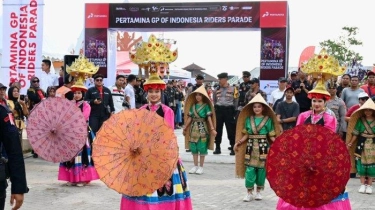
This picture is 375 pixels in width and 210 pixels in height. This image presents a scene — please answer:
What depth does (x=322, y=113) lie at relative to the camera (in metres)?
7.36

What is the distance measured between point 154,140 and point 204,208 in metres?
2.75

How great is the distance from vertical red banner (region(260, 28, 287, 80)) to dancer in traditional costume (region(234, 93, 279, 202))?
1260 cm

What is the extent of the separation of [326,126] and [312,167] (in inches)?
51.4

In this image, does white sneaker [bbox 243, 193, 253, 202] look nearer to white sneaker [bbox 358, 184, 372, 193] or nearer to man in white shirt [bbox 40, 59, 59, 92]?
white sneaker [bbox 358, 184, 372, 193]

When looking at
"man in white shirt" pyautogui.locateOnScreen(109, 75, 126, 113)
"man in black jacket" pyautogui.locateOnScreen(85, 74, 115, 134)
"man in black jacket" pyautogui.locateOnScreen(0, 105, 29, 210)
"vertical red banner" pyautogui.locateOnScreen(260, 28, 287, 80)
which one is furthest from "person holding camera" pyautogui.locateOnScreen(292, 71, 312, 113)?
"man in black jacket" pyautogui.locateOnScreen(0, 105, 29, 210)

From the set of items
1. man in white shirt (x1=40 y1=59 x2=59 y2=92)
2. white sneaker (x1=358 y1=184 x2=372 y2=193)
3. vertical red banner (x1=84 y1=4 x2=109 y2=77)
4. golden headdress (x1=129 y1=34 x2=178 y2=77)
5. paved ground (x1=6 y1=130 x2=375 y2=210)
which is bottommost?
paved ground (x1=6 y1=130 x2=375 y2=210)

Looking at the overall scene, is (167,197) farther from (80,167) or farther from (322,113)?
(80,167)

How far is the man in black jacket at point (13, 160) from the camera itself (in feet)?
15.0

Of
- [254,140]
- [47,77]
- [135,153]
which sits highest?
[47,77]

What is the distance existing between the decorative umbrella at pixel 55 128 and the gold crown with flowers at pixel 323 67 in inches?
142

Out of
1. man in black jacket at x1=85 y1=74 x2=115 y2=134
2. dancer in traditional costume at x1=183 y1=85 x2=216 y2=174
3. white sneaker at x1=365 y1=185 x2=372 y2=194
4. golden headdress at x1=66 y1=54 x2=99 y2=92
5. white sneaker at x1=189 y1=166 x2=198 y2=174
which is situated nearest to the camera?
white sneaker at x1=365 y1=185 x2=372 y2=194

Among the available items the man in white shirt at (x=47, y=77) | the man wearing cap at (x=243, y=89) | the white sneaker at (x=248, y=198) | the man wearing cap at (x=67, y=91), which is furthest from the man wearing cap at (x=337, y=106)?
the man in white shirt at (x=47, y=77)

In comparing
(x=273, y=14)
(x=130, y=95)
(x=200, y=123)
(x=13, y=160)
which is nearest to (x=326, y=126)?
(x=13, y=160)

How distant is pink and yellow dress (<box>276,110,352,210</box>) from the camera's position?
6.62m
